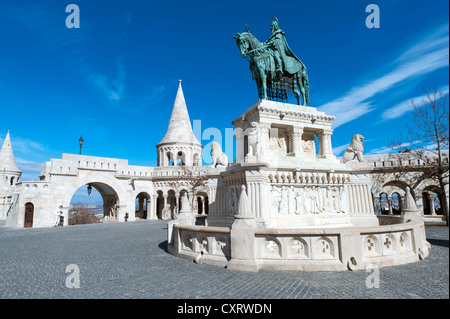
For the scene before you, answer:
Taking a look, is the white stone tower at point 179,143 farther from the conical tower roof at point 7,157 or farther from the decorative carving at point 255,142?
the decorative carving at point 255,142

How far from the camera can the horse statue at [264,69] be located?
11352 mm

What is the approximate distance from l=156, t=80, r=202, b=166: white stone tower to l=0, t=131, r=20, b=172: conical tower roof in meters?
19.0

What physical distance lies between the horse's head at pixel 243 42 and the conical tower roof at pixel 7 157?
36609mm

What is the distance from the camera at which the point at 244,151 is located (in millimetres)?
11867

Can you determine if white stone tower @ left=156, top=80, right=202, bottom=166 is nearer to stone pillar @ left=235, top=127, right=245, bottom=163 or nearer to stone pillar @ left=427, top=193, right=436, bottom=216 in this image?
stone pillar @ left=235, top=127, right=245, bottom=163

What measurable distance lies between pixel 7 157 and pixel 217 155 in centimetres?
3528

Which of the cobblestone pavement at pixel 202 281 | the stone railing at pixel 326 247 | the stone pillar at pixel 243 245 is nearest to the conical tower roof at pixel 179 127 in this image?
the cobblestone pavement at pixel 202 281

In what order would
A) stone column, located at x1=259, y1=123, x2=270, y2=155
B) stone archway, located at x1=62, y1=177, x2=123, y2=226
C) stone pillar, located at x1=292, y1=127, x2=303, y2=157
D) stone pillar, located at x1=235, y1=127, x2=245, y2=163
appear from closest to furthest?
stone column, located at x1=259, y1=123, x2=270, y2=155
stone pillar, located at x1=292, y1=127, x2=303, y2=157
stone pillar, located at x1=235, y1=127, x2=245, y2=163
stone archway, located at x1=62, y1=177, x2=123, y2=226

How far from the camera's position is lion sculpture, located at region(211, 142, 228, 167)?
39.4 ft

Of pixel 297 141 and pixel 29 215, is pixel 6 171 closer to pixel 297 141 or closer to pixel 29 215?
pixel 29 215

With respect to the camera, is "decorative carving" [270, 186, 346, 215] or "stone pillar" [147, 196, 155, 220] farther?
"stone pillar" [147, 196, 155, 220]

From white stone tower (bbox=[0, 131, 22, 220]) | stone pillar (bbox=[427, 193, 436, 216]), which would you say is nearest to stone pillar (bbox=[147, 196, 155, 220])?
white stone tower (bbox=[0, 131, 22, 220])

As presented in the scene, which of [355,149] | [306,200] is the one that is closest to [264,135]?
[306,200]
